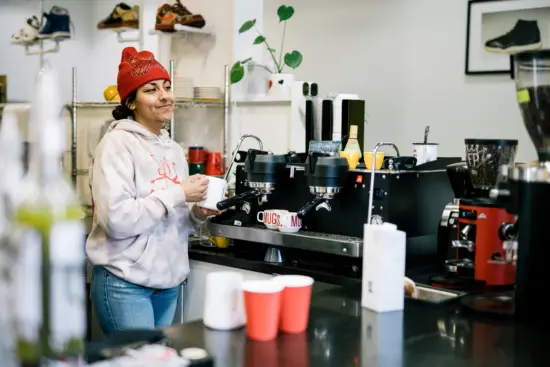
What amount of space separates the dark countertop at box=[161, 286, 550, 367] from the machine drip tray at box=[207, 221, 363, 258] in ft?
2.08

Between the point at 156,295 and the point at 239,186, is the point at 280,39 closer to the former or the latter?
the point at 239,186

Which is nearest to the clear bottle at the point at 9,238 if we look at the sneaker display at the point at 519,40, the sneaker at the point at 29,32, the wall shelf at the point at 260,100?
the wall shelf at the point at 260,100

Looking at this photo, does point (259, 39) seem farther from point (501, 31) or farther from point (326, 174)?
point (501, 31)

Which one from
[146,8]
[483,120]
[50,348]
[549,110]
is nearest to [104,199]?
[549,110]

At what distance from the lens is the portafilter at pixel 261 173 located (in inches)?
104

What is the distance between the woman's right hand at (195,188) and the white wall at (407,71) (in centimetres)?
270

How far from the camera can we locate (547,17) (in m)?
4.55

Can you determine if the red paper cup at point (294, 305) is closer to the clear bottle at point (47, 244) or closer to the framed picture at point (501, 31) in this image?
the clear bottle at point (47, 244)

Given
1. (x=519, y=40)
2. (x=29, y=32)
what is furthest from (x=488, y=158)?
(x=29, y=32)

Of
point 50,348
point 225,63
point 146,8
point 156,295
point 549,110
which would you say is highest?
point 146,8

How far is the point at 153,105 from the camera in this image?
98.2 inches

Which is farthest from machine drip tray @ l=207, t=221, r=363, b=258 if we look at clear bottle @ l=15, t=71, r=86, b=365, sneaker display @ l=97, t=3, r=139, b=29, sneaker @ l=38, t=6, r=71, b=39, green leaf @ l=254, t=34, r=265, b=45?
sneaker @ l=38, t=6, r=71, b=39

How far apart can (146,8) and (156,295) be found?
2327 mm

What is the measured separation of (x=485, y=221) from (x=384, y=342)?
2.50 feet
